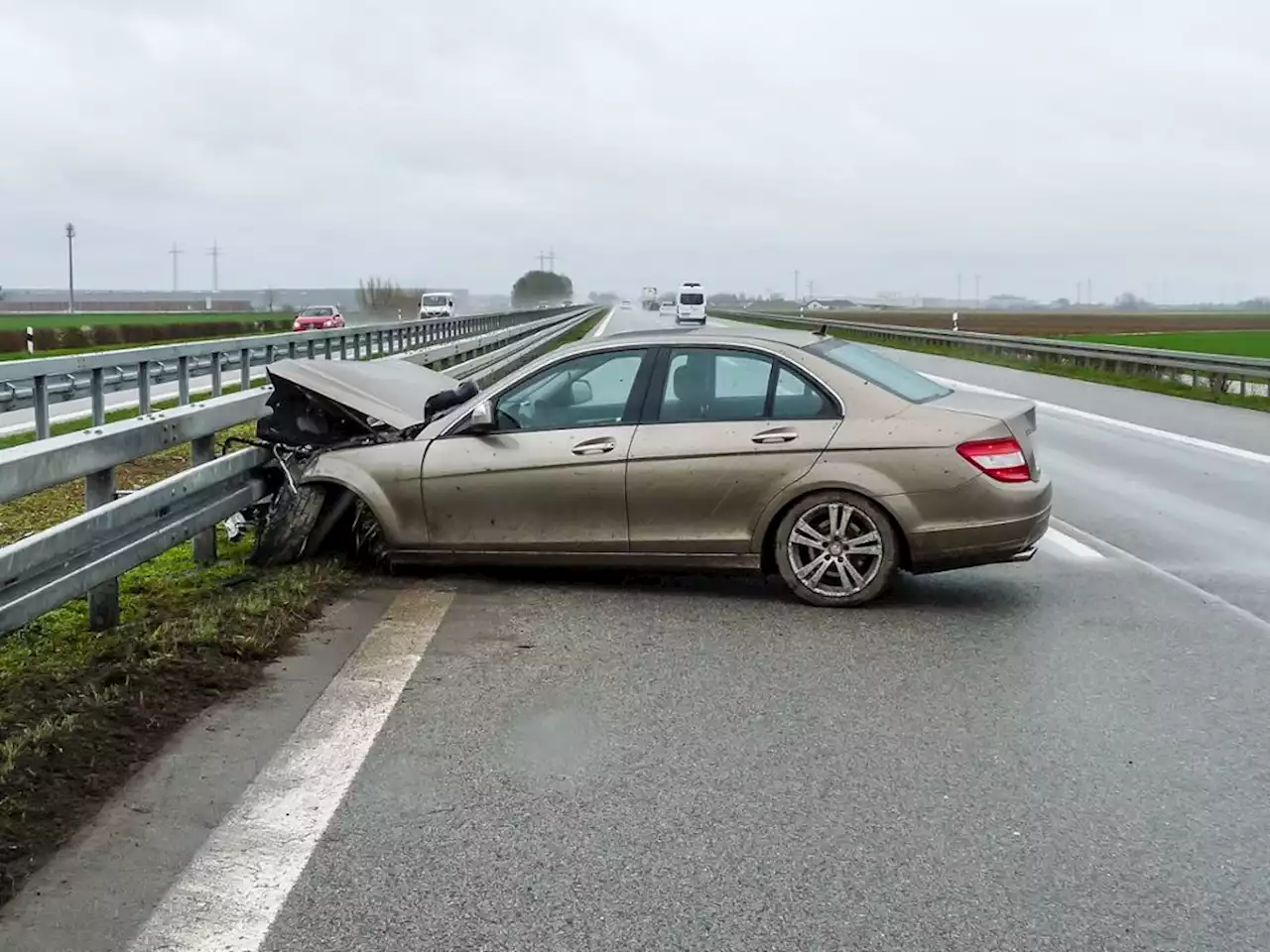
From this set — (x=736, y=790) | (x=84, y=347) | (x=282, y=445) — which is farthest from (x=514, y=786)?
(x=84, y=347)

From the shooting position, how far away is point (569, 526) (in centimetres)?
820

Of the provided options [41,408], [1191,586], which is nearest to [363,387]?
[1191,586]

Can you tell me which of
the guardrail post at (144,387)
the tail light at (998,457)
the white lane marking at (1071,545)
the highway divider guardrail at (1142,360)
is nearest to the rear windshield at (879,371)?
the tail light at (998,457)

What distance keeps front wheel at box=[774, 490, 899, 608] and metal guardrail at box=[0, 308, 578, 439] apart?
29.7ft

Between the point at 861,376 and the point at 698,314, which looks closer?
the point at 861,376

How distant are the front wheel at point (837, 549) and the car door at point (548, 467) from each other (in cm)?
92

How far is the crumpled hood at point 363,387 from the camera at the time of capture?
29.1ft

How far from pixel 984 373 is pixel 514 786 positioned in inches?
1086

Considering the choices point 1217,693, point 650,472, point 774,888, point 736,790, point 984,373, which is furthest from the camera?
point 984,373

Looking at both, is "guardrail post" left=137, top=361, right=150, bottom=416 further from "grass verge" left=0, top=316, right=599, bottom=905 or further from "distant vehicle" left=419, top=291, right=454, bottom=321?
"distant vehicle" left=419, top=291, right=454, bottom=321

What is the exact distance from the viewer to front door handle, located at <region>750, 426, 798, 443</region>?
7980 mm

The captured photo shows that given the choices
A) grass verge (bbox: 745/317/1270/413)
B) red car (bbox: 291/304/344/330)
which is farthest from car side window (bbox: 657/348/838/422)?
red car (bbox: 291/304/344/330)

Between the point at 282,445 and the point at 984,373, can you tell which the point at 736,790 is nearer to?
the point at 282,445

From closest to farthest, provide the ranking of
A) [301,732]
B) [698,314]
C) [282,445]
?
[301,732], [282,445], [698,314]
